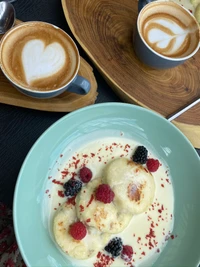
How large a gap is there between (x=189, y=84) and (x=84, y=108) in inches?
14.4

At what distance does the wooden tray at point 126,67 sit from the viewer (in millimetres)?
1078

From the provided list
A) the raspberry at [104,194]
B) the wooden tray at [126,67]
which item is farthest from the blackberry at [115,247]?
the wooden tray at [126,67]

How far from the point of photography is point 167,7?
3.64 ft

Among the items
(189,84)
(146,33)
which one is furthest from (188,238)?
(146,33)

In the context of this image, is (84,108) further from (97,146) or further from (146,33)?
(146,33)

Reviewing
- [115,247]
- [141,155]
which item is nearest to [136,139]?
[141,155]

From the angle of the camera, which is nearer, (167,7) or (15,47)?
(15,47)

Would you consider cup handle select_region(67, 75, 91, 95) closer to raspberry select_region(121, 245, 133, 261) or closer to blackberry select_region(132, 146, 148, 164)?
blackberry select_region(132, 146, 148, 164)

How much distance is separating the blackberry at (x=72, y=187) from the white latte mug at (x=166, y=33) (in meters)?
0.40

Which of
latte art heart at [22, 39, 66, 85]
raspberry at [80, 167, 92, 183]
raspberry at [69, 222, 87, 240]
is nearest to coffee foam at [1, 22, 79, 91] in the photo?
latte art heart at [22, 39, 66, 85]

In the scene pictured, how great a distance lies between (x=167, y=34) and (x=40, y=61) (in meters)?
0.39

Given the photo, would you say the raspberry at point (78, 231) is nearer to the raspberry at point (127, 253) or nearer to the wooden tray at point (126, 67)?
the raspberry at point (127, 253)

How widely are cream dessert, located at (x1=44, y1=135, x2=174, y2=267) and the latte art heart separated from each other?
0.67ft

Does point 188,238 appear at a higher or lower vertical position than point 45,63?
lower
